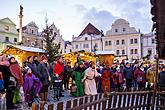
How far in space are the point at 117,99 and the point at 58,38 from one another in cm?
6113

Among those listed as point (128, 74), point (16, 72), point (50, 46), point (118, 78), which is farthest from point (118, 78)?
point (50, 46)

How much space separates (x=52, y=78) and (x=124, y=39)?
188 ft

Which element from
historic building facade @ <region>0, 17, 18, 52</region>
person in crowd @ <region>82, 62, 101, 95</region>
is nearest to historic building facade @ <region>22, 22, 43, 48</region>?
historic building facade @ <region>0, 17, 18, 52</region>

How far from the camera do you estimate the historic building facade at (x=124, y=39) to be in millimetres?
69312

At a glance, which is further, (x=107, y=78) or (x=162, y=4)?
(x=107, y=78)

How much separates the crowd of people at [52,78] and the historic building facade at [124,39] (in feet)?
166

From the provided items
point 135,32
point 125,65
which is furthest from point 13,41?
point 125,65

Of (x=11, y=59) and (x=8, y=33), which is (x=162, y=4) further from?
(x=8, y=33)

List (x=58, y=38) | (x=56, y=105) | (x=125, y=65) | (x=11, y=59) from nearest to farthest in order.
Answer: (x=56, y=105) < (x=11, y=59) < (x=125, y=65) < (x=58, y=38)

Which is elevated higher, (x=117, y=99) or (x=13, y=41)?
(x=13, y=41)

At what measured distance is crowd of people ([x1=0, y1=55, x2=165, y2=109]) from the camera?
35.2 feet

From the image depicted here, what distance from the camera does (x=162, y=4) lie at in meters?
3.97

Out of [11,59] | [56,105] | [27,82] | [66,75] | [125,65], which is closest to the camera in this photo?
[56,105]

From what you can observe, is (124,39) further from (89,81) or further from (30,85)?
(30,85)
